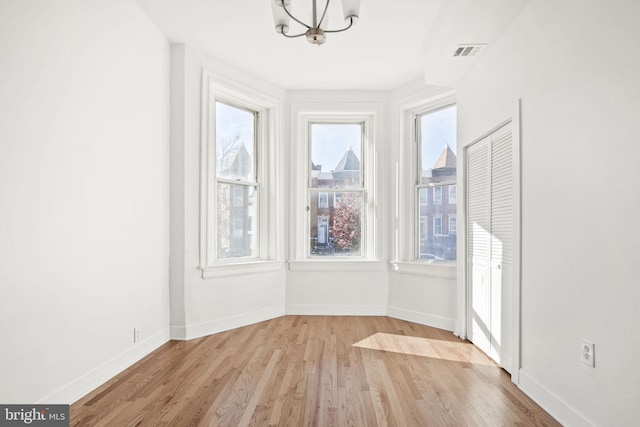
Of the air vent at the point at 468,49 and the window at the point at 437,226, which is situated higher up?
the air vent at the point at 468,49

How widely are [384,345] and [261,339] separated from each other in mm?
1136

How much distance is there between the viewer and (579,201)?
2.16 metres

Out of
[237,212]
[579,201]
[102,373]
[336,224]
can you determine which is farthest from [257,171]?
[579,201]

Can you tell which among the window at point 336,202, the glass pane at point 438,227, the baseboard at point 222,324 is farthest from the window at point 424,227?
the baseboard at point 222,324

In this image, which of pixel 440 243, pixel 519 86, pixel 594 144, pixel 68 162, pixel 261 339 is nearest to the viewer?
pixel 594 144

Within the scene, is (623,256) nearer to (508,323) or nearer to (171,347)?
(508,323)

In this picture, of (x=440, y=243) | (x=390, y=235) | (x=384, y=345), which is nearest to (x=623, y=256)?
(x=384, y=345)

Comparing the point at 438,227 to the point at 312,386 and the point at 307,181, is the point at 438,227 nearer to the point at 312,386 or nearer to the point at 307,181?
the point at 307,181

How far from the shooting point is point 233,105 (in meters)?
4.68

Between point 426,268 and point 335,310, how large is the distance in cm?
122

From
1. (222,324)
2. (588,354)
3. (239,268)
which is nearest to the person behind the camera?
(588,354)

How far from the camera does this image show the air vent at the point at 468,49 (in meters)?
3.28

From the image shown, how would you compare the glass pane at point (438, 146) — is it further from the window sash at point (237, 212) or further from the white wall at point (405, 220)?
the window sash at point (237, 212)

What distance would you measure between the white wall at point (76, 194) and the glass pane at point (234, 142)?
34.1 inches
